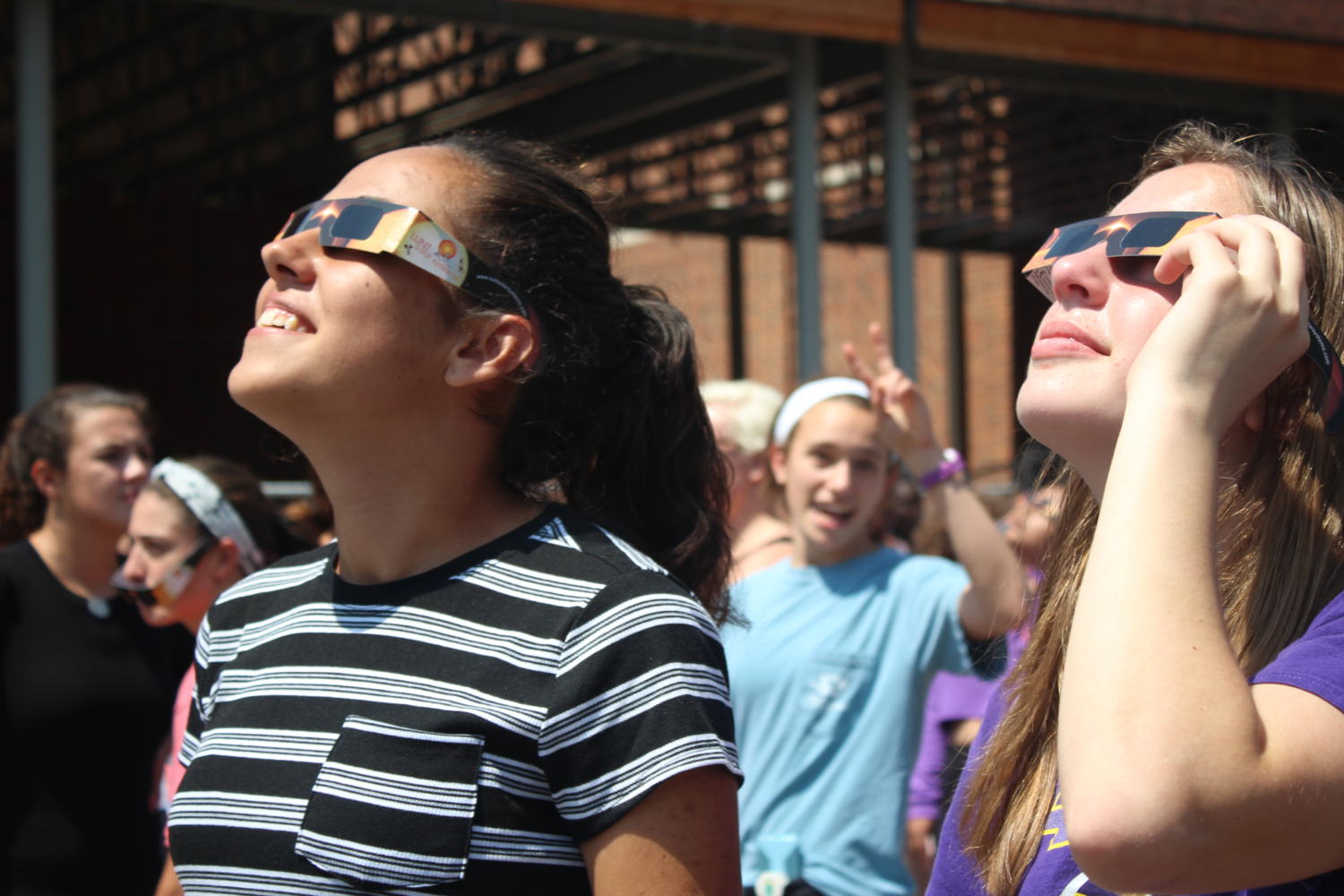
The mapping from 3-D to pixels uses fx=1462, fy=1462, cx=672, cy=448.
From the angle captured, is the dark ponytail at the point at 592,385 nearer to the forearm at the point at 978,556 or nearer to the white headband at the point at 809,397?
the forearm at the point at 978,556

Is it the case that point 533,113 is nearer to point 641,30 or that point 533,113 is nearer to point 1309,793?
point 641,30

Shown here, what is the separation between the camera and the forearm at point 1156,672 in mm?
1209

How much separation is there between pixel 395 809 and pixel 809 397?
280 cm

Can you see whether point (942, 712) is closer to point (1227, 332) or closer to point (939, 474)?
point (939, 474)

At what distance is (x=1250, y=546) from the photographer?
5.03 ft

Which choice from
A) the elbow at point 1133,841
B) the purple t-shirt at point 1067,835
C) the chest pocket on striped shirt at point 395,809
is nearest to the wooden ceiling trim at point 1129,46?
the purple t-shirt at point 1067,835

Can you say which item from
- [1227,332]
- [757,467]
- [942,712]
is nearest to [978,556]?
[757,467]

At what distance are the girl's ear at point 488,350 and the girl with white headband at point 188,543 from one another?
207cm

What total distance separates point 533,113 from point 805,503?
8587 millimetres

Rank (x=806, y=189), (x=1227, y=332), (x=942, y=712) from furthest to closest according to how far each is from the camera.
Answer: (x=806, y=189) < (x=942, y=712) < (x=1227, y=332)

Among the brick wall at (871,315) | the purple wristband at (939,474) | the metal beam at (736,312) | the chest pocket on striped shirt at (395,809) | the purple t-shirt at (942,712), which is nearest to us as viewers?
the chest pocket on striped shirt at (395,809)

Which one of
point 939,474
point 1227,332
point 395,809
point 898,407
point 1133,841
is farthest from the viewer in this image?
point 939,474

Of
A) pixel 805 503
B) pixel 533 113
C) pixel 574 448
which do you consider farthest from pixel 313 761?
pixel 533 113

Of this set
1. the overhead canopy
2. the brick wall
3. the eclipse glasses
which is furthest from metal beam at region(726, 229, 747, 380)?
the eclipse glasses
